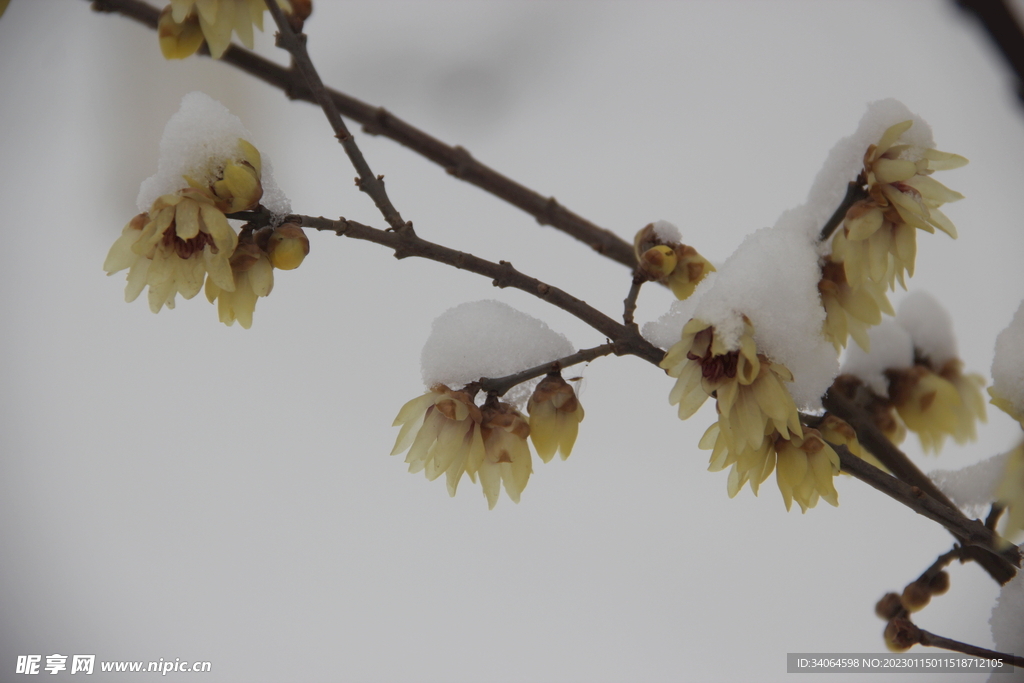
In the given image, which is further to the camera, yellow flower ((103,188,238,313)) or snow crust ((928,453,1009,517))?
snow crust ((928,453,1009,517))

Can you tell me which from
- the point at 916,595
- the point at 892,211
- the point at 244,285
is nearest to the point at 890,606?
the point at 916,595

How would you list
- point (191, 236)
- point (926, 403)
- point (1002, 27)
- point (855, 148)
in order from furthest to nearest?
point (926, 403) < point (855, 148) < point (191, 236) < point (1002, 27)

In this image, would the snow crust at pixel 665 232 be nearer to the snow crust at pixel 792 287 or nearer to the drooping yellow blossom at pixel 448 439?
the snow crust at pixel 792 287

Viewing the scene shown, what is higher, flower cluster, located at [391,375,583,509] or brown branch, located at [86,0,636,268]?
brown branch, located at [86,0,636,268]

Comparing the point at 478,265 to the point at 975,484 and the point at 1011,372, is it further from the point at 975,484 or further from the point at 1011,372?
the point at 975,484

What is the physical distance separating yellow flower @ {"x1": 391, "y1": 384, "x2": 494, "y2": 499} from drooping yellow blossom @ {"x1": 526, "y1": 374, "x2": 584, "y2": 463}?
0.04 meters

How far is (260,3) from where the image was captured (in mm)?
344

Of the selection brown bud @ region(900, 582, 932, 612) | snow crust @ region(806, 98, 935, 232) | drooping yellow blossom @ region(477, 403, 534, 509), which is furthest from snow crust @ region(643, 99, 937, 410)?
brown bud @ region(900, 582, 932, 612)

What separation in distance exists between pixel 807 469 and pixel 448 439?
0.22m

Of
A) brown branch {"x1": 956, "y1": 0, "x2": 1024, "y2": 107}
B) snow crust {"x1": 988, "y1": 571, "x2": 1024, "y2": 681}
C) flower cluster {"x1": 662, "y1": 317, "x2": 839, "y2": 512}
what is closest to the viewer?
brown branch {"x1": 956, "y1": 0, "x2": 1024, "y2": 107}

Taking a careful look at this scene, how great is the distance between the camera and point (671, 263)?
0.40m

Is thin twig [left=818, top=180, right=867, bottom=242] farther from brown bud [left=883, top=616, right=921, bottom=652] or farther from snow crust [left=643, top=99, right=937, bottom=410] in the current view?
brown bud [left=883, top=616, right=921, bottom=652]

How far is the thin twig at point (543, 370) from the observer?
0.35m

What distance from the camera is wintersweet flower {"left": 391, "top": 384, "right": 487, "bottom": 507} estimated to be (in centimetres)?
34
